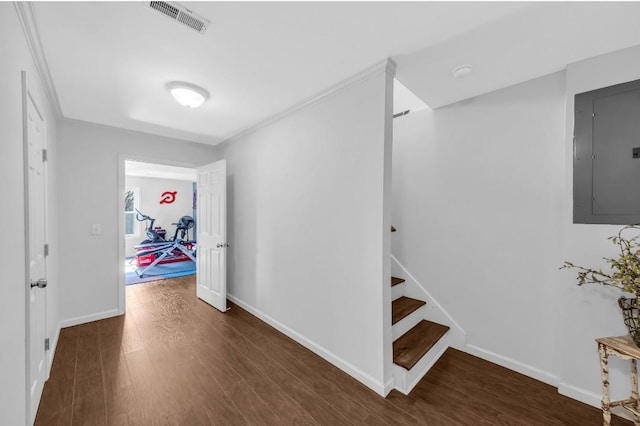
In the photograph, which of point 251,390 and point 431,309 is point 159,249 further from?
point 431,309

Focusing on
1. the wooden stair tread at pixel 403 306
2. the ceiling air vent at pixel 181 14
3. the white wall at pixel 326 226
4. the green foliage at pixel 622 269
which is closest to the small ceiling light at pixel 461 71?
the white wall at pixel 326 226

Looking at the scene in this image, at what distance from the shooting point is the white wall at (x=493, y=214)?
6.50 ft

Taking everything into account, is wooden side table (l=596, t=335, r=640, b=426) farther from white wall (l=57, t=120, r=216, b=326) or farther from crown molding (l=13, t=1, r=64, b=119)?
white wall (l=57, t=120, r=216, b=326)

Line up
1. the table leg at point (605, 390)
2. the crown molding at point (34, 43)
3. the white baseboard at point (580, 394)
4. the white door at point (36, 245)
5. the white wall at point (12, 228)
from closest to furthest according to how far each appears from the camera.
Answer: the white wall at point (12, 228), the crown molding at point (34, 43), the table leg at point (605, 390), the white door at point (36, 245), the white baseboard at point (580, 394)

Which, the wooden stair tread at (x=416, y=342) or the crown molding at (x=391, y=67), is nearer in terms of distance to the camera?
the crown molding at (x=391, y=67)

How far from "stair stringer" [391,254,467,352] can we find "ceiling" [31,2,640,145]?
1.80 metres

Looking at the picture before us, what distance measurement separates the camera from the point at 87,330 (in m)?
2.84

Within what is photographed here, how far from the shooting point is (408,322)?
2.44m

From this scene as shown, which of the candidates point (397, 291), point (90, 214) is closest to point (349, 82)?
point (397, 291)

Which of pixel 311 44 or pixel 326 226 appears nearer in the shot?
pixel 311 44

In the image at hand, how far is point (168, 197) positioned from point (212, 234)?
5614mm

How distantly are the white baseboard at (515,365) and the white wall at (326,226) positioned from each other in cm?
108

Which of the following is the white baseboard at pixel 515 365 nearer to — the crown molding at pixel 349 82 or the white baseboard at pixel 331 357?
the white baseboard at pixel 331 357

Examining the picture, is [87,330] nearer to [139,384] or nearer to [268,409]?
[139,384]
